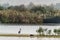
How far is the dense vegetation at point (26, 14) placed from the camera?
0.98m

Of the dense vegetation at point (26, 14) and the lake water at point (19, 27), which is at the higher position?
the dense vegetation at point (26, 14)

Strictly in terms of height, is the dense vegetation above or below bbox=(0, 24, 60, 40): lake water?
above

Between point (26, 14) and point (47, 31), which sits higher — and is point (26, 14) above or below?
above

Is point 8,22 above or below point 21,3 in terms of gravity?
below

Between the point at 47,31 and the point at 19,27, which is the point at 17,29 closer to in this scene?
the point at 19,27

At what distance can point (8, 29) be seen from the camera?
0.98m

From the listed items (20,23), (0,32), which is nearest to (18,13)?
(20,23)

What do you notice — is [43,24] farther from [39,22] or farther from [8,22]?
[8,22]

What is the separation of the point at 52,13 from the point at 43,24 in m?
0.09

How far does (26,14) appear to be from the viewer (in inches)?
38.9

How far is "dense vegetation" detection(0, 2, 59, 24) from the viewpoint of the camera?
0.98 m

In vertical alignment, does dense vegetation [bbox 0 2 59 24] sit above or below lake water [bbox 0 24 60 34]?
above

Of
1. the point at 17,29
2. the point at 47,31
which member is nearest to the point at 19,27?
the point at 17,29

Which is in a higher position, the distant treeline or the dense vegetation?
the dense vegetation
